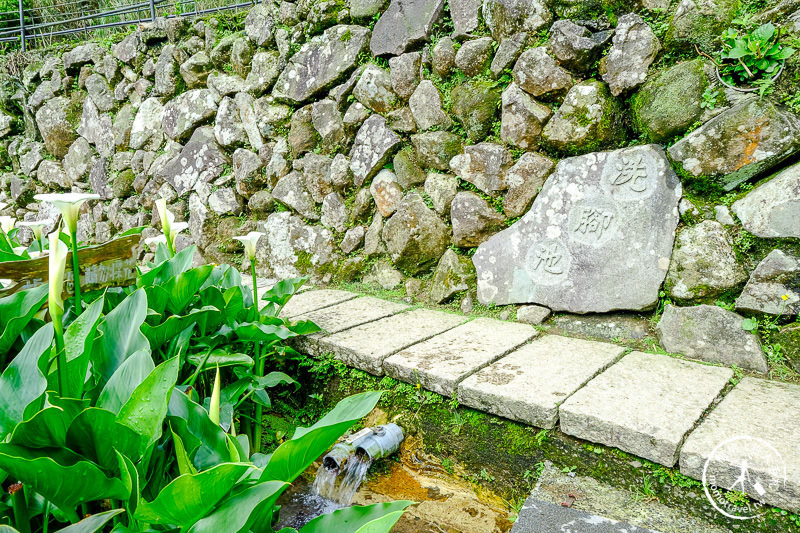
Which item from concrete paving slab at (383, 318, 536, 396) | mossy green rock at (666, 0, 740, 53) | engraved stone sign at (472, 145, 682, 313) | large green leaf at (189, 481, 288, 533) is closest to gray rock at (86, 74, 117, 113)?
engraved stone sign at (472, 145, 682, 313)

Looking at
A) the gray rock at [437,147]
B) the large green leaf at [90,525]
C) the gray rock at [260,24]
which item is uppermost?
the gray rock at [260,24]

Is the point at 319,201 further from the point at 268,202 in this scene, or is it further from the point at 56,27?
the point at 56,27

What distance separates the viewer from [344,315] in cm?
247

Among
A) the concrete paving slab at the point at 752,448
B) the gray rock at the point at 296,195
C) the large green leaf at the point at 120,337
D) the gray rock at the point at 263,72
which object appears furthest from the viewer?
the gray rock at the point at 263,72

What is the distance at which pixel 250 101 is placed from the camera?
3.50 m

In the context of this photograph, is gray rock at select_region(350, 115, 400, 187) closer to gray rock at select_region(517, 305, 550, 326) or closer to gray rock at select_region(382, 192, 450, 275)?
gray rock at select_region(382, 192, 450, 275)

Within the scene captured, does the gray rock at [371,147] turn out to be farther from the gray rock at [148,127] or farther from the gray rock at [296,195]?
the gray rock at [148,127]

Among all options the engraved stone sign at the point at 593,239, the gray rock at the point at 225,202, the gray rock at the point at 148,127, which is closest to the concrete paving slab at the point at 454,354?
the engraved stone sign at the point at 593,239

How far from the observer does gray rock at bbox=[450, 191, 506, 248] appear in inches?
98.0

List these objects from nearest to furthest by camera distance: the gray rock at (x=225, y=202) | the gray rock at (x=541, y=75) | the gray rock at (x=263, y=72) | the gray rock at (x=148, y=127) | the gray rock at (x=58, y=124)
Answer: the gray rock at (x=541, y=75), the gray rock at (x=263, y=72), the gray rock at (x=225, y=202), the gray rock at (x=148, y=127), the gray rock at (x=58, y=124)

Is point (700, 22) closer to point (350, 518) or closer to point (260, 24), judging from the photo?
point (350, 518)

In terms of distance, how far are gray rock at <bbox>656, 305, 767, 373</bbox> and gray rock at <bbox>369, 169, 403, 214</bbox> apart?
141 cm

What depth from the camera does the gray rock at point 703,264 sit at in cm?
192

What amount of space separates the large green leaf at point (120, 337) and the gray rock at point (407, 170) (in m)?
1.66
